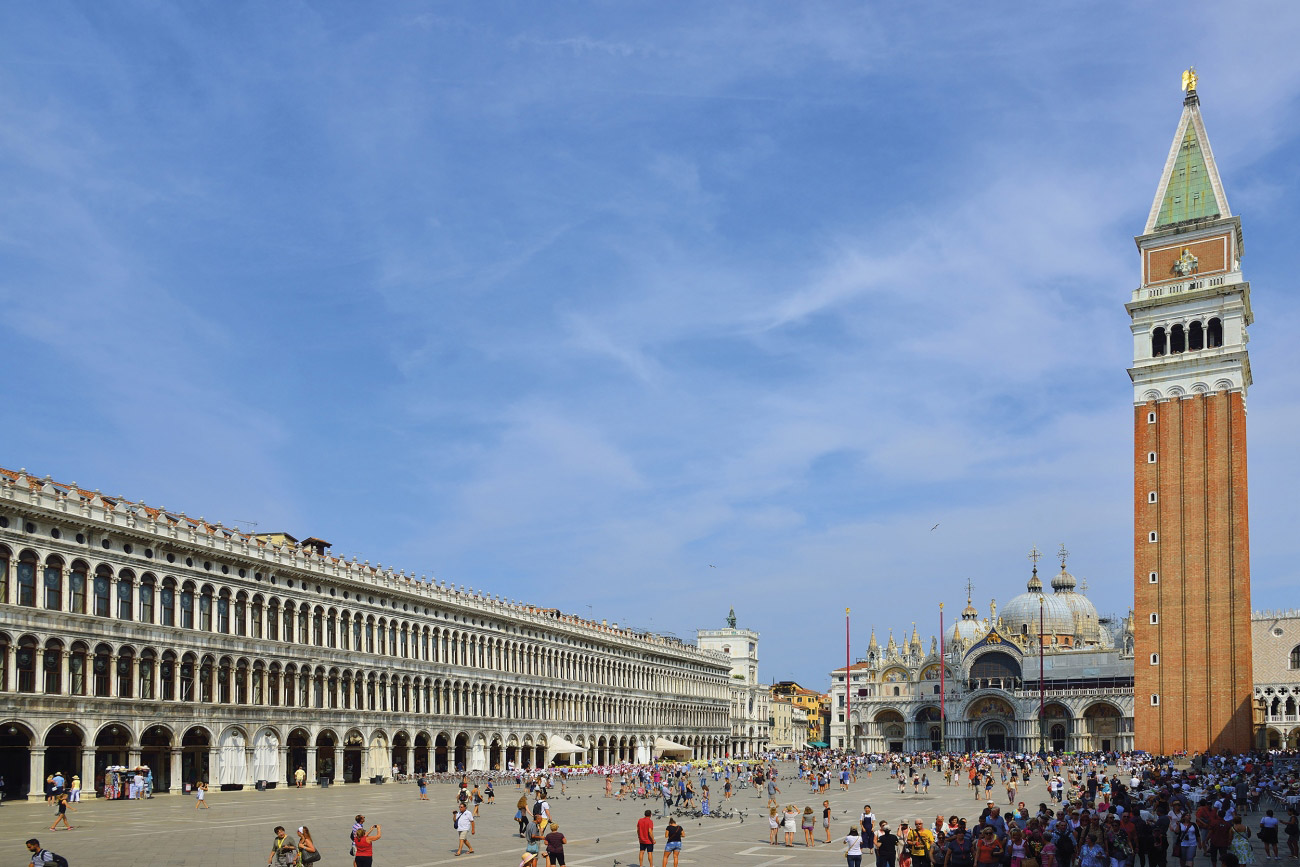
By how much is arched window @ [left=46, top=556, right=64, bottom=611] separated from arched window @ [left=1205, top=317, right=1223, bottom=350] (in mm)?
72418

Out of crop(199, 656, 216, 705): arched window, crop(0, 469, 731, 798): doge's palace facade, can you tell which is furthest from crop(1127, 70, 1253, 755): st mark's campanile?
crop(199, 656, 216, 705): arched window

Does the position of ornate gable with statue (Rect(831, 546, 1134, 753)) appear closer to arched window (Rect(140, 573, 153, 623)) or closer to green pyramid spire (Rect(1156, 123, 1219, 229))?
green pyramid spire (Rect(1156, 123, 1219, 229))

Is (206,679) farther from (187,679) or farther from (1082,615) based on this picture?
(1082,615)

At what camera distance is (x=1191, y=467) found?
82.9m

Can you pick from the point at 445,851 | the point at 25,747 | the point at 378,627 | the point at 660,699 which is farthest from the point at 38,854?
the point at 660,699

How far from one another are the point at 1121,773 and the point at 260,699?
4633 centimetres

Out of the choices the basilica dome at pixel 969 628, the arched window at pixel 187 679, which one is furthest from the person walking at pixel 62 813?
the basilica dome at pixel 969 628

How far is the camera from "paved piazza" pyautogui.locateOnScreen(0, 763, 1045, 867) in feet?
93.9

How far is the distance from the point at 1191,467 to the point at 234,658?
6224cm

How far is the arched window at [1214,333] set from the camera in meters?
84.2

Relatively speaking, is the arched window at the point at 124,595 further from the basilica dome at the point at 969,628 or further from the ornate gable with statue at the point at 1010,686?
the basilica dome at the point at 969,628

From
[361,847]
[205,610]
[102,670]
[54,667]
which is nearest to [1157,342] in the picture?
[205,610]

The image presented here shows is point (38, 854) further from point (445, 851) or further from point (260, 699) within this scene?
point (260, 699)

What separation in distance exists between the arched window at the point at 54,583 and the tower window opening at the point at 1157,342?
233 feet
